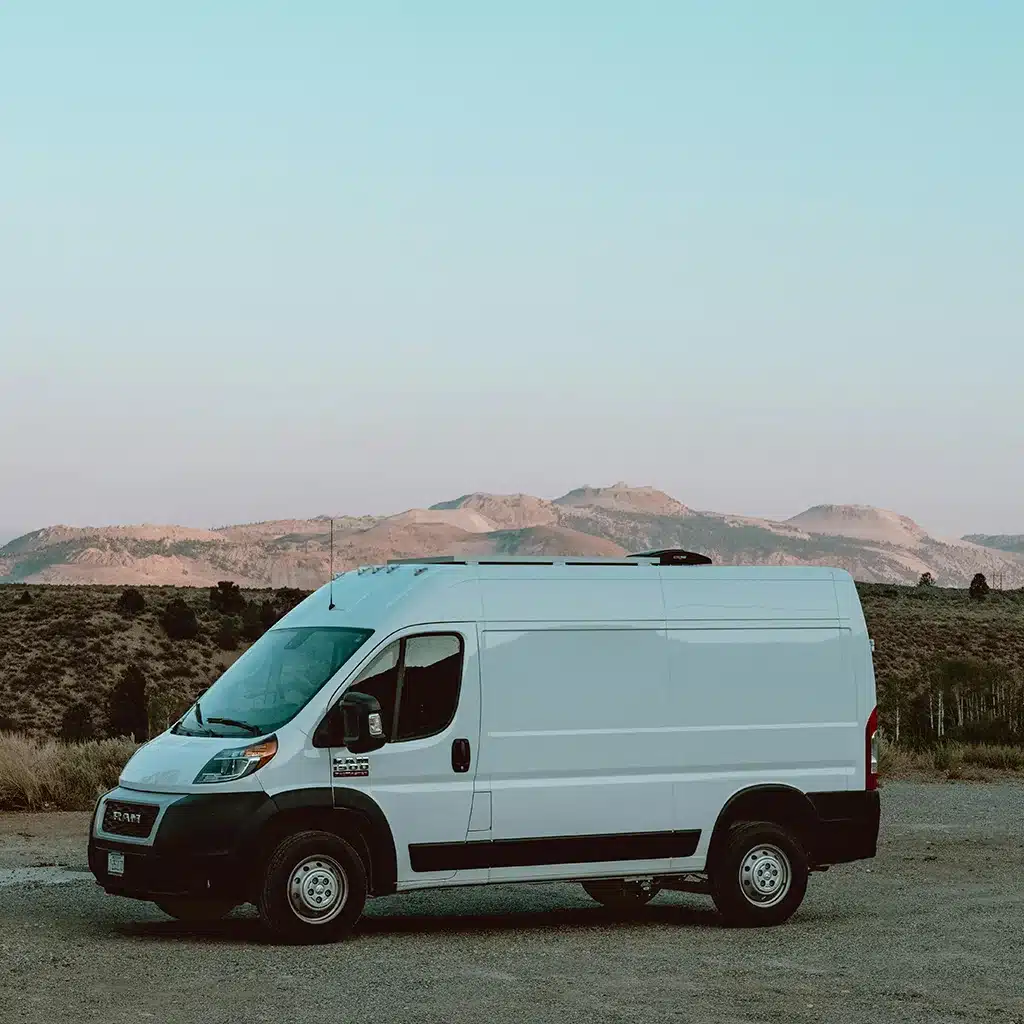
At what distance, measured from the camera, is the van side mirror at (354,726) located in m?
11.0

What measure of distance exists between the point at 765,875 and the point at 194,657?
60897mm

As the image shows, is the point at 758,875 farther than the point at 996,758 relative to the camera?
No

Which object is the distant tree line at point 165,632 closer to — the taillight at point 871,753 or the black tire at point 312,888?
the taillight at point 871,753

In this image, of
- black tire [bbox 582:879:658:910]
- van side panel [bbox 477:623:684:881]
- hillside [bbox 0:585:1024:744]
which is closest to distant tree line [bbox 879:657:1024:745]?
hillside [bbox 0:585:1024:744]

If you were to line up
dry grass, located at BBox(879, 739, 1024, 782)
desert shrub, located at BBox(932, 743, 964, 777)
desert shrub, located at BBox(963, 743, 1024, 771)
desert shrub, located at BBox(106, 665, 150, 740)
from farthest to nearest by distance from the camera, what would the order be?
desert shrub, located at BBox(106, 665, 150, 740) → desert shrub, located at BBox(963, 743, 1024, 771) → desert shrub, located at BBox(932, 743, 964, 777) → dry grass, located at BBox(879, 739, 1024, 782)

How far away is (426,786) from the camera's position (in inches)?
448

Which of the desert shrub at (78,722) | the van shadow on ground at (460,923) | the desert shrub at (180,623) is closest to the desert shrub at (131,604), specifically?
the desert shrub at (180,623)

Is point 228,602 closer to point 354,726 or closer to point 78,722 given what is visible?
point 78,722

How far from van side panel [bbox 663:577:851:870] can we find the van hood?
10.1 ft

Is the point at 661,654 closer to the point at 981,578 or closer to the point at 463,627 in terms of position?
the point at 463,627

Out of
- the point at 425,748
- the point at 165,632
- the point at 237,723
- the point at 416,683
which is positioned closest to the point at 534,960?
the point at 425,748

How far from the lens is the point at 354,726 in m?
11.0

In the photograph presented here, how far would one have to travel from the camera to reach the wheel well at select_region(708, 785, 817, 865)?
12281 millimetres

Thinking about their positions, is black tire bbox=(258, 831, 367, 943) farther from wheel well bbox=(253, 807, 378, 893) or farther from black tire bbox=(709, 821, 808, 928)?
black tire bbox=(709, 821, 808, 928)
